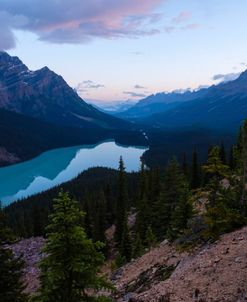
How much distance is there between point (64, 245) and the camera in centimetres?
1510

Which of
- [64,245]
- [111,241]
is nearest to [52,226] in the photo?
[64,245]

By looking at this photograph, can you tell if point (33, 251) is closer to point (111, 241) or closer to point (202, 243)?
point (111, 241)

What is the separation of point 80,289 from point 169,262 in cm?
1362

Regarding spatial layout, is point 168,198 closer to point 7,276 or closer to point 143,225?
point 143,225

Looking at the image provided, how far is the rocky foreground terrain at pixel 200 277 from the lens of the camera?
1855cm

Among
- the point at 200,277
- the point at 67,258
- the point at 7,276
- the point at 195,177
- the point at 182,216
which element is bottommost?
the point at 195,177

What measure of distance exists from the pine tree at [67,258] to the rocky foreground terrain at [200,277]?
3.25 m

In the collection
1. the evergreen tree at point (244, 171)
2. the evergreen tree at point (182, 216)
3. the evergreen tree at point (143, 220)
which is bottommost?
the evergreen tree at point (143, 220)

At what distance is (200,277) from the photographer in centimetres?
2058

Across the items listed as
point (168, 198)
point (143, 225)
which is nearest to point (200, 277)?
point (168, 198)

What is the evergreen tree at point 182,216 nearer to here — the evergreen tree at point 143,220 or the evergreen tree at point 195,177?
Result: the evergreen tree at point 143,220

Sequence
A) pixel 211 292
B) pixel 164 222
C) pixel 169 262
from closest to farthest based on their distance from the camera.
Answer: pixel 211 292 < pixel 169 262 < pixel 164 222

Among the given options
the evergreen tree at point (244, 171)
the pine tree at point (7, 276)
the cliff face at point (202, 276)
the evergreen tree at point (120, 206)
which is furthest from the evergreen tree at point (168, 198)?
the pine tree at point (7, 276)

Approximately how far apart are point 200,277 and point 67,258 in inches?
334
